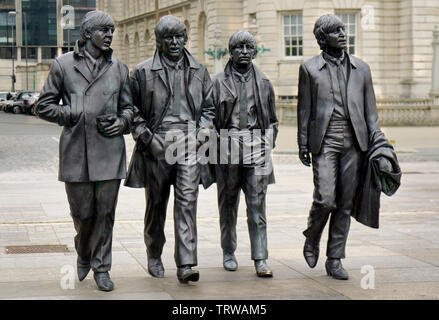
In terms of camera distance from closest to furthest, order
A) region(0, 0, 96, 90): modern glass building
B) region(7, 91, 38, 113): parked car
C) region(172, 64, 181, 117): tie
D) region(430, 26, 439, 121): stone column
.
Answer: region(172, 64, 181, 117): tie < region(430, 26, 439, 121): stone column < region(7, 91, 38, 113): parked car < region(0, 0, 96, 90): modern glass building

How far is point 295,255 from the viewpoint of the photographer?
9.34 metres

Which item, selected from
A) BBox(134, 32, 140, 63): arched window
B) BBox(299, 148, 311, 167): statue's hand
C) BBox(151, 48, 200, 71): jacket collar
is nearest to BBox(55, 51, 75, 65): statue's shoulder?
BBox(151, 48, 200, 71): jacket collar

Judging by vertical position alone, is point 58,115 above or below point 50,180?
above

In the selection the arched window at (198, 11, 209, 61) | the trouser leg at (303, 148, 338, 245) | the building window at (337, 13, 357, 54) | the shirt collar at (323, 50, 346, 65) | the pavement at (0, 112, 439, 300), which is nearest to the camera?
the pavement at (0, 112, 439, 300)

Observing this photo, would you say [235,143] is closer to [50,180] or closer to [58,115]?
[58,115]

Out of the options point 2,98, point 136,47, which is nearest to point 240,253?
point 2,98

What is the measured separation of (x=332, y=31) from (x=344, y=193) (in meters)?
1.40

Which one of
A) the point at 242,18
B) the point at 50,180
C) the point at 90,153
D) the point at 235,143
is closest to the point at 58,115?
the point at 90,153

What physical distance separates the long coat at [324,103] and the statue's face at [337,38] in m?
0.16

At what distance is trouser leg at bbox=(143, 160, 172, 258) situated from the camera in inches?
314

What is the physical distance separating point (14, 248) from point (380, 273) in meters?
3.86

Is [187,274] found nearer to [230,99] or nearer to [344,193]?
[344,193]

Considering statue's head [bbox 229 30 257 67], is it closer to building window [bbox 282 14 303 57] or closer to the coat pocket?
the coat pocket

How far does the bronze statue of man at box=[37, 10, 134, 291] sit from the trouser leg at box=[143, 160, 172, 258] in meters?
0.44
